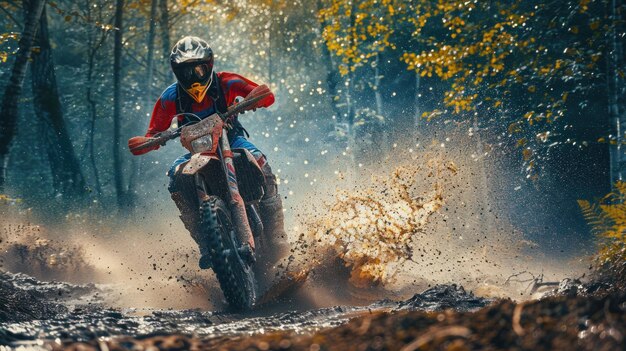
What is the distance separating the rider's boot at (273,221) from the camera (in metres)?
7.93

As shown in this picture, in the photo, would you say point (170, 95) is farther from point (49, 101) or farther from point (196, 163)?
point (49, 101)

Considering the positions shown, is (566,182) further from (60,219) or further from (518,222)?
(60,219)

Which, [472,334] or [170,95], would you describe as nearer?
[472,334]

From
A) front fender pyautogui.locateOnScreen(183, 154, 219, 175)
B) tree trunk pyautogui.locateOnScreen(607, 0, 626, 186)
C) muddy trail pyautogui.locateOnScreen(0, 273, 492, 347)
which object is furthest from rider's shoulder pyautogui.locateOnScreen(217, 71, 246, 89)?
tree trunk pyautogui.locateOnScreen(607, 0, 626, 186)

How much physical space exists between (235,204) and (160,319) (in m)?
2.05

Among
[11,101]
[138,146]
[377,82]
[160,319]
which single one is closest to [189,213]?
[138,146]

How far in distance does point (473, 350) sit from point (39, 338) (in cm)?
237

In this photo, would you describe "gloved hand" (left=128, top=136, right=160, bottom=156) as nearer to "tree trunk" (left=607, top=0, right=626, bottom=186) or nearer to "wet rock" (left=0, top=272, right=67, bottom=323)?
"wet rock" (left=0, top=272, right=67, bottom=323)

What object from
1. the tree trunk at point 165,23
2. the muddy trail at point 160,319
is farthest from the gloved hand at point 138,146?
the tree trunk at point 165,23

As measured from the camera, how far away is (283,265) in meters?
8.22

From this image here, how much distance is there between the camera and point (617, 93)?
958cm

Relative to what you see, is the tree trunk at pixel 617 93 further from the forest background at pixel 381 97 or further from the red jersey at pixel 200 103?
the red jersey at pixel 200 103

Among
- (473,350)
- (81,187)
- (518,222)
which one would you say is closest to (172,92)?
(473,350)

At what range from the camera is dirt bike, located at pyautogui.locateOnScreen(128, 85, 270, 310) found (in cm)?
611
